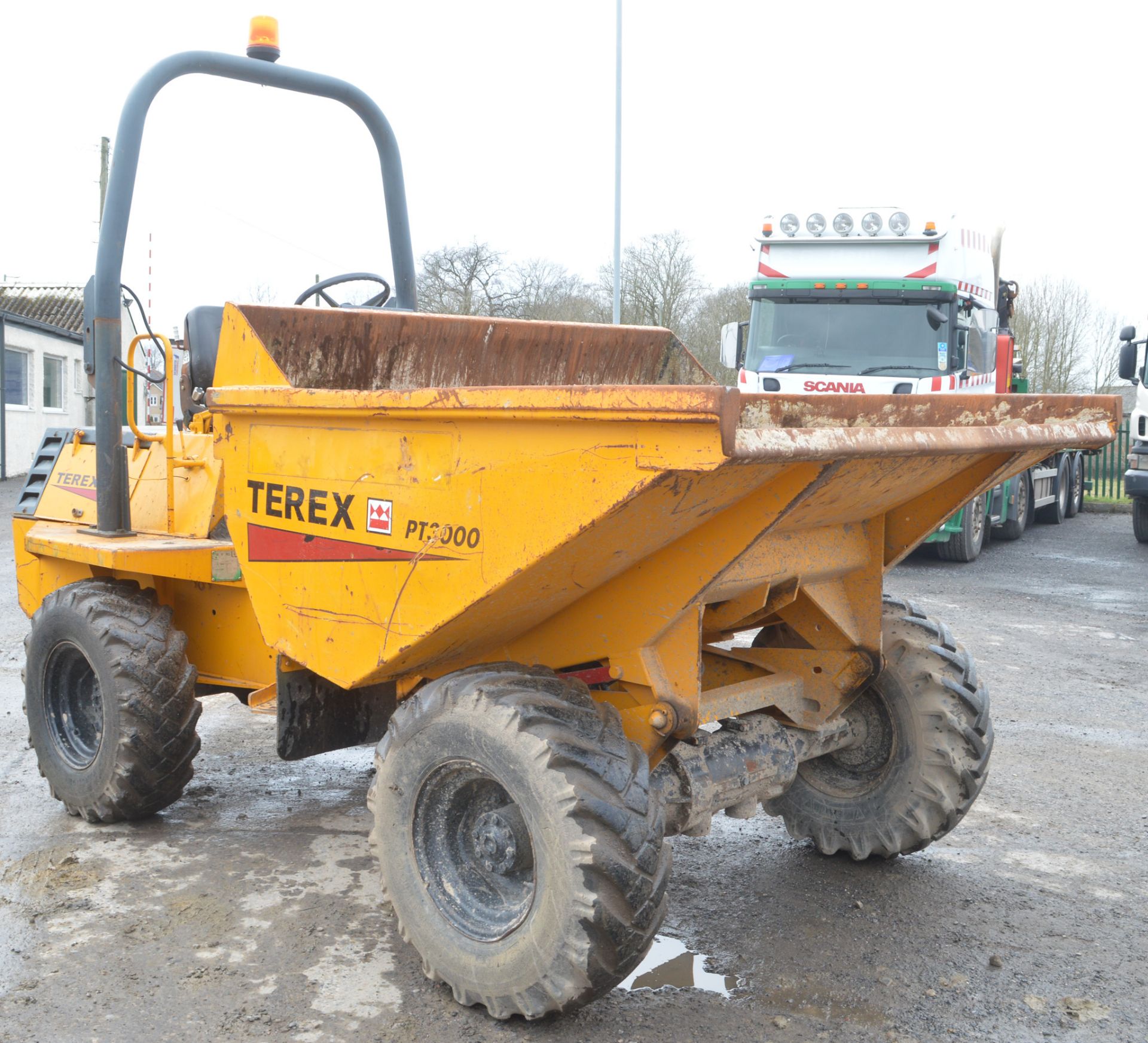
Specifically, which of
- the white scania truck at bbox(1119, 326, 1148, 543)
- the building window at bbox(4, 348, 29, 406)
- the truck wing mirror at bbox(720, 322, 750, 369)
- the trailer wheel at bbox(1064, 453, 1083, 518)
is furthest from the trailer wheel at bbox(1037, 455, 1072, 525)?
the building window at bbox(4, 348, 29, 406)

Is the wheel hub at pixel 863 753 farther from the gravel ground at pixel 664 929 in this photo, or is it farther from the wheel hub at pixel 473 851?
the wheel hub at pixel 473 851

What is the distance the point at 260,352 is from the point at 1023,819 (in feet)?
10.4

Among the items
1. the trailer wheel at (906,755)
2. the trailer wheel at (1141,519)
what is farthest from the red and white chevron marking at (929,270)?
the trailer wheel at (906,755)

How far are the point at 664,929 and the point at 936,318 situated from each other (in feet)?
25.7

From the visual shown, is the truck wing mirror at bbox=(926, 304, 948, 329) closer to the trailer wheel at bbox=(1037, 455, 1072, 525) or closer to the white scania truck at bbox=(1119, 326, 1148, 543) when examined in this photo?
the white scania truck at bbox=(1119, 326, 1148, 543)

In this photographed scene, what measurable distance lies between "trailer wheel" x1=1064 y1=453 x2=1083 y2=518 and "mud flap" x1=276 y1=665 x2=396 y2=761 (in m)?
14.5

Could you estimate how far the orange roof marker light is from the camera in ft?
13.6

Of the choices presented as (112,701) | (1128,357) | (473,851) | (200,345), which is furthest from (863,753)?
(1128,357)

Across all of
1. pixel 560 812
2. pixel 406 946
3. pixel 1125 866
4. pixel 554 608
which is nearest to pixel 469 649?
pixel 554 608

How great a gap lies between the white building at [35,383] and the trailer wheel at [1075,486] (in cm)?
1575

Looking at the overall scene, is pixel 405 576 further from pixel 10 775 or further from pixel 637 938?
pixel 10 775

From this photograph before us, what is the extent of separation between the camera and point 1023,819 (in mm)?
4402

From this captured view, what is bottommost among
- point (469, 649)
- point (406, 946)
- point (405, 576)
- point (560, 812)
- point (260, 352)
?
point (406, 946)

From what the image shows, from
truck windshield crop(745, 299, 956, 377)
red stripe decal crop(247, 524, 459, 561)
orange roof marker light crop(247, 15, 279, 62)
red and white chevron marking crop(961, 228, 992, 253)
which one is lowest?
red stripe decal crop(247, 524, 459, 561)
